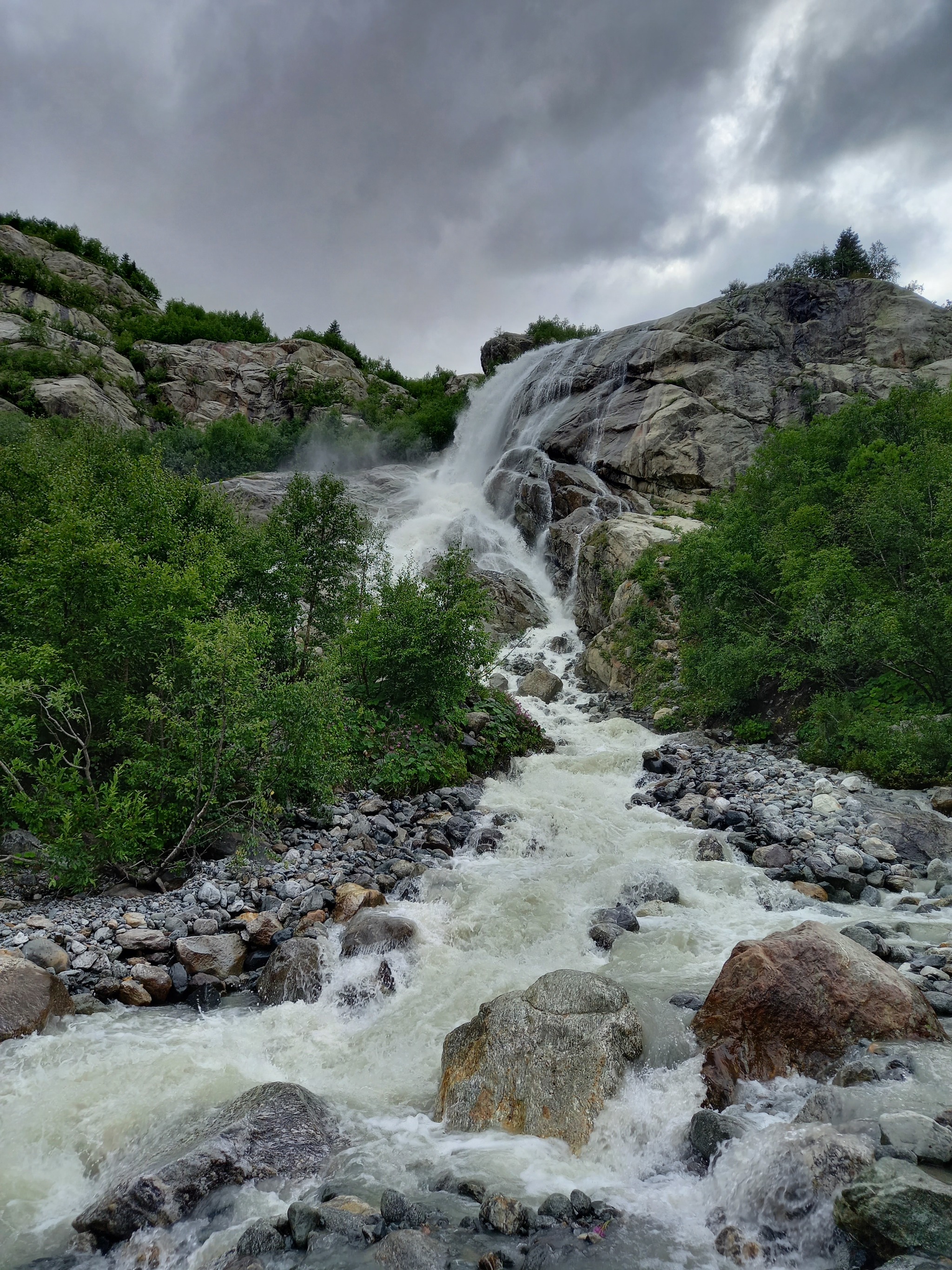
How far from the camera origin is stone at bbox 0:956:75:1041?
5.85m

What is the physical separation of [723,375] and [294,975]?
41311mm

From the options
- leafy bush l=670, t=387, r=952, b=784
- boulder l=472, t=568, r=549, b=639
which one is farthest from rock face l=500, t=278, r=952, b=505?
leafy bush l=670, t=387, r=952, b=784

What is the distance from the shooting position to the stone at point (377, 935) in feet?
24.8

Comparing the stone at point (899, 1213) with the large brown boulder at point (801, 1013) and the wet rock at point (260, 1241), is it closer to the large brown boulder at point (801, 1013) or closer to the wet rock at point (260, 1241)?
the large brown boulder at point (801, 1013)

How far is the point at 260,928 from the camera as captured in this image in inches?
311

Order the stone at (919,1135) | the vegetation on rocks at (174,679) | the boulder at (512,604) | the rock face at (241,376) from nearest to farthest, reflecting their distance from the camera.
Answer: the stone at (919,1135), the vegetation on rocks at (174,679), the boulder at (512,604), the rock face at (241,376)

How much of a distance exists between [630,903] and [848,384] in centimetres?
3940

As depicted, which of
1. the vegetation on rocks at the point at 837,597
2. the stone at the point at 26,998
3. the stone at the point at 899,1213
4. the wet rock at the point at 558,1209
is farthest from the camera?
the vegetation on rocks at the point at 837,597

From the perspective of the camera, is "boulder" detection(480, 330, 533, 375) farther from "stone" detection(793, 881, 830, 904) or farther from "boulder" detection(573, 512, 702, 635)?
"stone" detection(793, 881, 830, 904)

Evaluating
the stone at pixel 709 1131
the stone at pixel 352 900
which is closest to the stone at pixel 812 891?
the stone at pixel 709 1131

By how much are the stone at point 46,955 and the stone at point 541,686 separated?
16507mm

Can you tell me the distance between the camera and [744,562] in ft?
56.3

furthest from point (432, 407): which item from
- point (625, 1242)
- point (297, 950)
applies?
point (625, 1242)

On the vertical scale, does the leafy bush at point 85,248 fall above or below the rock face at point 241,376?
above
